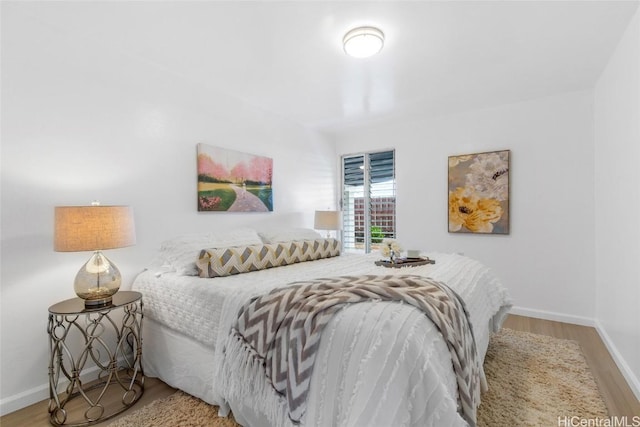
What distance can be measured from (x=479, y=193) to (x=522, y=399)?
2367 mm

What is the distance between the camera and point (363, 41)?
210 cm

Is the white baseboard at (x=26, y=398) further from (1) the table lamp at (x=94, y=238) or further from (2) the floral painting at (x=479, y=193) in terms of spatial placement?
(2) the floral painting at (x=479, y=193)

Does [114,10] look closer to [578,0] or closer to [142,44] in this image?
[142,44]

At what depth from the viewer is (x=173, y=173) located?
2738mm

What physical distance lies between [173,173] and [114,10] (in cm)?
124

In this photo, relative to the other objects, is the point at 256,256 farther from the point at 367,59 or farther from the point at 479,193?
the point at 479,193

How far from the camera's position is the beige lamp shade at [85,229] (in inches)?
68.4

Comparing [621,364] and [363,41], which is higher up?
[363,41]

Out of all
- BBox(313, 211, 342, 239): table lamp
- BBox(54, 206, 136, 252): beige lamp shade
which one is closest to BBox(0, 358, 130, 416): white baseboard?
BBox(54, 206, 136, 252): beige lamp shade

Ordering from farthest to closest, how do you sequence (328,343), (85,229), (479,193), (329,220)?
(329,220), (479,193), (85,229), (328,343)

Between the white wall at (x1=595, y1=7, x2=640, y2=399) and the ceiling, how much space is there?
23cm

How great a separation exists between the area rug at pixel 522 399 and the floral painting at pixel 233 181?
1.69 metres

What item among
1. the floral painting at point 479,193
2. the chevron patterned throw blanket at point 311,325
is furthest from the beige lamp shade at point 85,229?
the floral painting at point 479,193

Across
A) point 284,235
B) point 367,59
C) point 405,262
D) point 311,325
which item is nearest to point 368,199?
point 284,235
